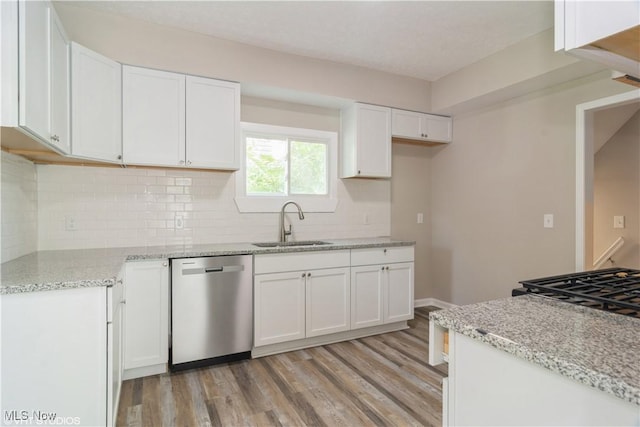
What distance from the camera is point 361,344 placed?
10.2 ft

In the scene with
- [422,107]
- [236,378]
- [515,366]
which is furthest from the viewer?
[422,107]

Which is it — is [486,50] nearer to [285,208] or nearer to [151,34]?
[285,208]

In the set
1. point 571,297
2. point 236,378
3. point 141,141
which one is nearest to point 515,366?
point 571,297

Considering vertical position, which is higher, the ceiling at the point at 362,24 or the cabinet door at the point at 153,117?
the ceiling at the point at 362,24

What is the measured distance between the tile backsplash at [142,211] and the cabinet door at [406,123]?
1.27 m

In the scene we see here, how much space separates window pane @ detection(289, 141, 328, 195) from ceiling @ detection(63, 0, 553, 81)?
0.90 m

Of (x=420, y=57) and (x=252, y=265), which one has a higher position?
(x=420, y=57)

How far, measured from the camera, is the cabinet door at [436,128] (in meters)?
3.87

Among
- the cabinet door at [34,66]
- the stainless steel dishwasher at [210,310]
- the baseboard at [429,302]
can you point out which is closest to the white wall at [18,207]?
the cabinet door at [34,66]

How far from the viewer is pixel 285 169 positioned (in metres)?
3.55

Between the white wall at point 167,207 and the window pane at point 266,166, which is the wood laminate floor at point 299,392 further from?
the window pane at point 266,166

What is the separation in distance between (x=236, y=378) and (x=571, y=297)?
213cm

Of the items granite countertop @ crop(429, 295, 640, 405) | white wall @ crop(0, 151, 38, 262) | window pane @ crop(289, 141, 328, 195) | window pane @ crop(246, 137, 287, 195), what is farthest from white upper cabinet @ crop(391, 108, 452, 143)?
white wall @ crop(0, 151, 38, 262)

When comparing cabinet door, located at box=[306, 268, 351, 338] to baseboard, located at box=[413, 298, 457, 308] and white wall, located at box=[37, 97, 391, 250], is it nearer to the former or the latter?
white wall, located at box=[37, 97, 391, 250]
